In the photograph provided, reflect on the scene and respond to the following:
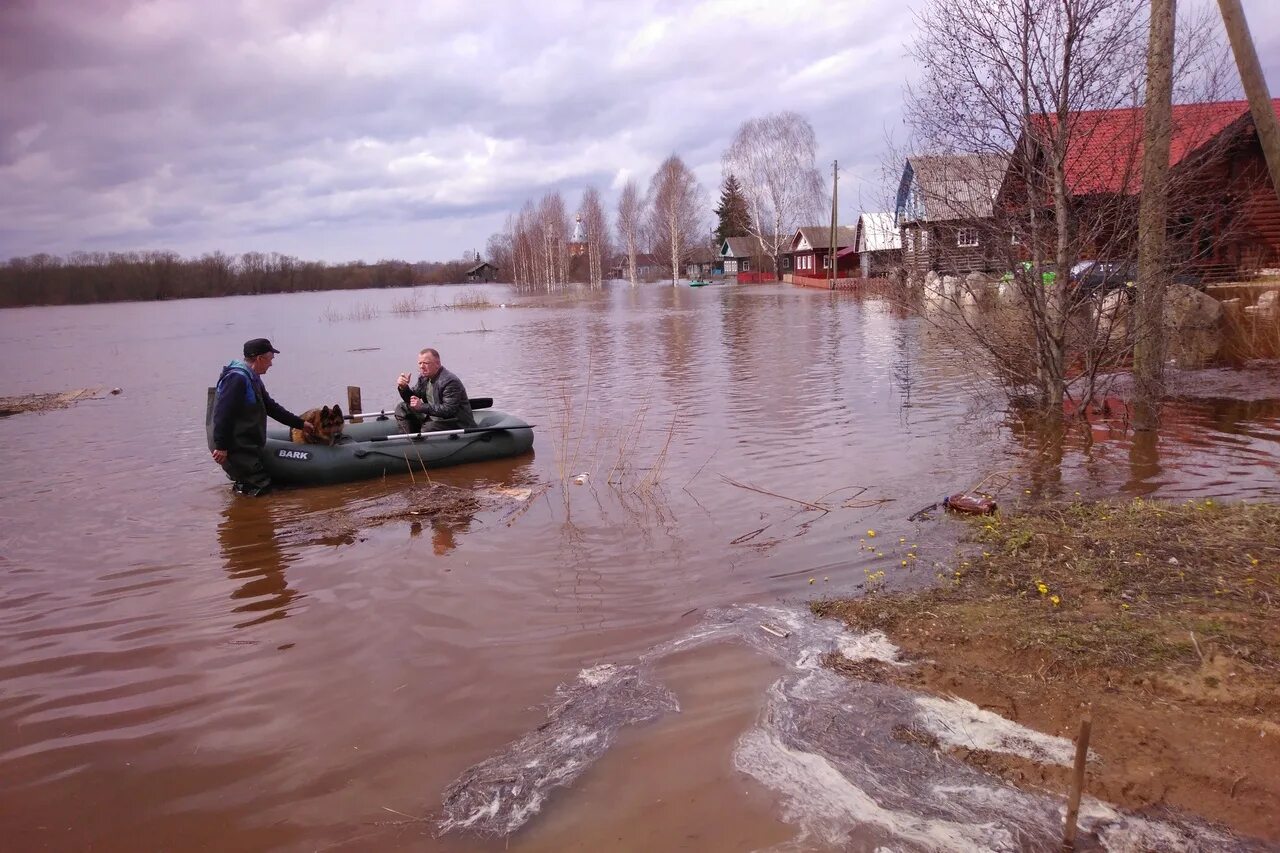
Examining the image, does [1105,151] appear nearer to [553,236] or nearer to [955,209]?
[955,209]

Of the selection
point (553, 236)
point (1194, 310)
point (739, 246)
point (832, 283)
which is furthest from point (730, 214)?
point (1194, 310)

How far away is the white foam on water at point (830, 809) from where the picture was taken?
2.94m

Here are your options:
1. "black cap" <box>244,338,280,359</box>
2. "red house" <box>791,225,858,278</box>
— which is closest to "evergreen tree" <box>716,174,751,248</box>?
"red house" <box>791,225,858,278</box>

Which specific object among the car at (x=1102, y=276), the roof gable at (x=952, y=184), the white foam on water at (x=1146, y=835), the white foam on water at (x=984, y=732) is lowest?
the white foam on water at (x=1146, y=835)

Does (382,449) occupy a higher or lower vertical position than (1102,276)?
lower

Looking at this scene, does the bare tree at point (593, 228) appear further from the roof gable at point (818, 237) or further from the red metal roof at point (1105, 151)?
the red metal roof at point (1105, 151)

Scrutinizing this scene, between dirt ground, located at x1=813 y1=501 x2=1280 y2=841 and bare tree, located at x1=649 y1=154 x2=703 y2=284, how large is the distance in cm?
6414

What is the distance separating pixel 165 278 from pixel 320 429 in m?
88.5

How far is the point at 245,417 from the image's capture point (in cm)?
804

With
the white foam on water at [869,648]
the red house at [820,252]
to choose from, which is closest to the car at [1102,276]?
the white foam on water at [869,648]

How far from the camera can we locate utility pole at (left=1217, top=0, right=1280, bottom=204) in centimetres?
486

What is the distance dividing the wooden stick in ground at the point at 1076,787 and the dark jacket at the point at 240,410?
24.7ft

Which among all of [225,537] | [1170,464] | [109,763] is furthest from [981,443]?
[109,763]

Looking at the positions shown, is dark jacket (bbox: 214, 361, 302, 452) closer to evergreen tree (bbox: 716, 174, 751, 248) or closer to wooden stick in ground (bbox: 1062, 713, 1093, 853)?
wooden stick in ground (bbox: 1062, 713, 1093, 853)
